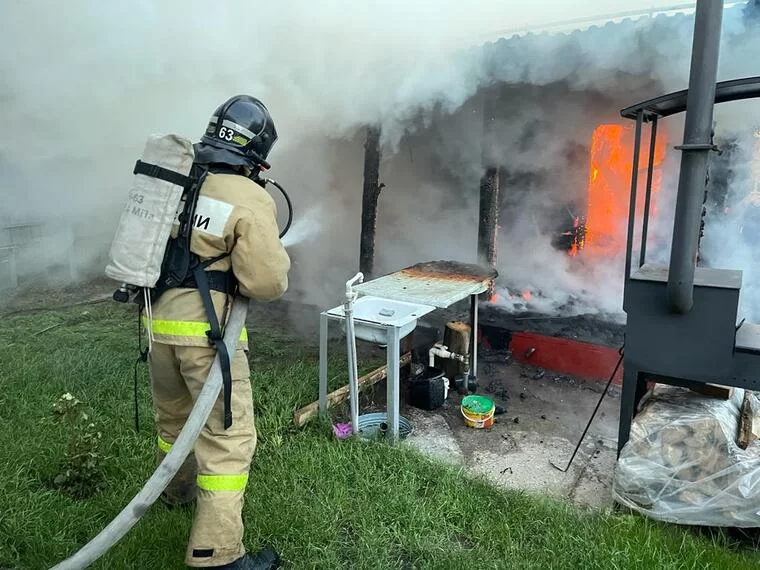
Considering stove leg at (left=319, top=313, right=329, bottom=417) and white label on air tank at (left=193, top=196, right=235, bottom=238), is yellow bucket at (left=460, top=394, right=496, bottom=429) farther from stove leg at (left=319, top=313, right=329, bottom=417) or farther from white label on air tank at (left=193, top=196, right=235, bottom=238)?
white label on air tank at (left=193, top=196, right=235, bottom=238)

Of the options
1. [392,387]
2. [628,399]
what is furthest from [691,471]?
[392,387]

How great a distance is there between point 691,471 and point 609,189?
4.92 meters

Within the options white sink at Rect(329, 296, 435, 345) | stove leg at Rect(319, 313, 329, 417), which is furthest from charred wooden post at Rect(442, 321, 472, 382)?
stove leg at Rect(319, 313, 329, 417)

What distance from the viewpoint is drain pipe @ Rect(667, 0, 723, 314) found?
9.77ft

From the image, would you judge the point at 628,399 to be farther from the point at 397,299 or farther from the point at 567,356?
the point at 567,356

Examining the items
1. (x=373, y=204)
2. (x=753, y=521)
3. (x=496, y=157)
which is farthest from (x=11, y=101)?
(x=753, y=521)

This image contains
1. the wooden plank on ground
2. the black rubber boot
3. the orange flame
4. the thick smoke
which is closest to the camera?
the black rubber boot

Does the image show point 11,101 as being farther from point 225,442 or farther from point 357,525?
point 357,525

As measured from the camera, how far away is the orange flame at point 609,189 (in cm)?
723

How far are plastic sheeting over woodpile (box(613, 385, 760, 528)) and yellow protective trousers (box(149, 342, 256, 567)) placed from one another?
7.01 ft

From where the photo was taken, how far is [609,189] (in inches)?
289

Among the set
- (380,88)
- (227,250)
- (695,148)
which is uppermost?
(380,88)

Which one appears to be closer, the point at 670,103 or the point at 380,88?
the point at 670,103

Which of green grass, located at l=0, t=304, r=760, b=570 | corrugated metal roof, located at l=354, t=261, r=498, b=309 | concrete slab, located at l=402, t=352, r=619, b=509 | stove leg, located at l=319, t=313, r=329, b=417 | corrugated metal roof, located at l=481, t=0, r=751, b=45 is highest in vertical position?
corrugated metal roof, located at l=481, t=0, r=751, b=45
